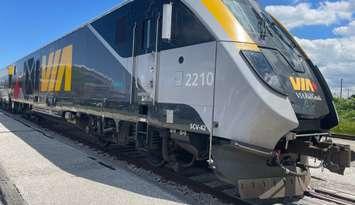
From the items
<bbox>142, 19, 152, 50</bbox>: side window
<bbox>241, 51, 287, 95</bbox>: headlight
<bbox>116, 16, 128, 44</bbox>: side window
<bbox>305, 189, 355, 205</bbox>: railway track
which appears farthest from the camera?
<bbox>116, 16, 128, 44</bbox>: side window

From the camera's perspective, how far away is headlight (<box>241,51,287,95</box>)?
218 inches

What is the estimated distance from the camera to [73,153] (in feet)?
32.9

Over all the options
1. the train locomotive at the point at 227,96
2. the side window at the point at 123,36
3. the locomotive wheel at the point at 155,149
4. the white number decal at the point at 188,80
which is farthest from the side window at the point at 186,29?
the side window at the point at 123,36

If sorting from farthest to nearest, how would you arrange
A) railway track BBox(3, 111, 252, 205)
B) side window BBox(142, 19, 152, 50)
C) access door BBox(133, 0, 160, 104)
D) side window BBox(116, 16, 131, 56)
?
side window BBox(116, 16, 131, 56)
side window BBox(142, 19, 152, 50)
access door BBox(133, 0, 160, 104)
railway track BBox(3, 111, 252, 205)

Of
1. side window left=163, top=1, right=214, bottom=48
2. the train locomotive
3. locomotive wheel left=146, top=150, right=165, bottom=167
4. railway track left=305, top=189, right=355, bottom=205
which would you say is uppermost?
side window left=163, top=1, right=214, bottom=48

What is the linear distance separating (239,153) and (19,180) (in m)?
3.72

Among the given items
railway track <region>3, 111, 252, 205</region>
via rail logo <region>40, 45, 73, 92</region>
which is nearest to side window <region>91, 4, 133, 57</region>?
railway track <region>3, 111, 252, 205</region>

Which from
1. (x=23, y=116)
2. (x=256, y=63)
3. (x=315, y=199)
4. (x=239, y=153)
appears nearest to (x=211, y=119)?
(x=239, y=153)

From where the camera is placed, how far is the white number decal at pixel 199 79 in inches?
237

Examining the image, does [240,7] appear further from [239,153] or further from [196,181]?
[196,181]

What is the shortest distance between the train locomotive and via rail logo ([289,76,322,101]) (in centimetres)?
2

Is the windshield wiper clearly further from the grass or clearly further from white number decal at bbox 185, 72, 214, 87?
the grass

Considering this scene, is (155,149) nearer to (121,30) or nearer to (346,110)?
(121,30)

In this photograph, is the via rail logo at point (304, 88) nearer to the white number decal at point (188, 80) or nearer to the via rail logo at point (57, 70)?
the white number decal at point (188, 80)
